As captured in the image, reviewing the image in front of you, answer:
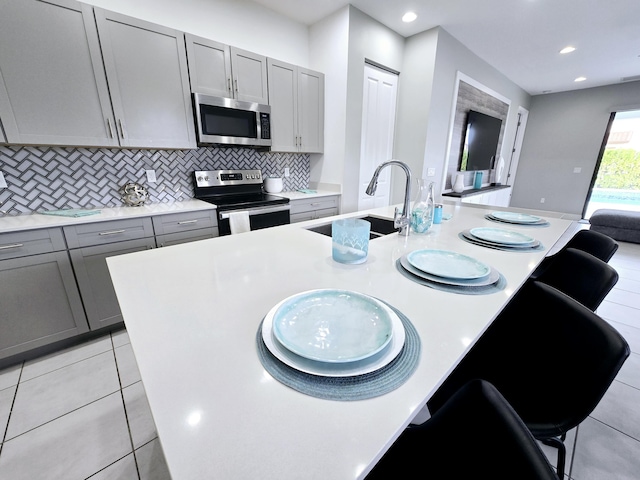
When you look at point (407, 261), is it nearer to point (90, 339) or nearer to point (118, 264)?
point (118, 264)

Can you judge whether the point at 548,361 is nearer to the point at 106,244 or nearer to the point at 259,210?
the point at 259,210

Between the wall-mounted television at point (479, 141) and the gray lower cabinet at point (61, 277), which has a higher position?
the wall-mounted television at point (479, 141)

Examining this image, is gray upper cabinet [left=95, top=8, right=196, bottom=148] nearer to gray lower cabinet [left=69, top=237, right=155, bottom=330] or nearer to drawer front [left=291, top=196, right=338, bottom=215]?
gray lower cabinet [left=69, top=237, right=155, bottom=330]

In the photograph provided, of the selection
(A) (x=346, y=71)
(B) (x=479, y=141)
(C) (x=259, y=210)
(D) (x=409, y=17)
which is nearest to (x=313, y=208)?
(C) (x=259, y=210)

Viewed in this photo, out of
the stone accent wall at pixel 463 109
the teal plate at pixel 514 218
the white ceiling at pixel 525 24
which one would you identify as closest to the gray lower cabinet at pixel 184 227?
the teal plate at pixel 514 218

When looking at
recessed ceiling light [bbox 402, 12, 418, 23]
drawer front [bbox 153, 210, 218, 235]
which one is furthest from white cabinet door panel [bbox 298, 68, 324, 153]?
drawer front [bbox 153, 210, 218, 235]

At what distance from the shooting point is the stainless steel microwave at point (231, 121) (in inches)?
94.1

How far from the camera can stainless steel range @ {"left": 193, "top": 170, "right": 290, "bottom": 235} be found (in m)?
2.46

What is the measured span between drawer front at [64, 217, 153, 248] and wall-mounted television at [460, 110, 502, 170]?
4.54 meters

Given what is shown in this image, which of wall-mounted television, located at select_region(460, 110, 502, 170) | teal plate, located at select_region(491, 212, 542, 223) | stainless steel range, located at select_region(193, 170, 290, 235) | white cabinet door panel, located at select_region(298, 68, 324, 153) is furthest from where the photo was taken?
wall-mounted television, located at select_region(460, 110, 502, 170)

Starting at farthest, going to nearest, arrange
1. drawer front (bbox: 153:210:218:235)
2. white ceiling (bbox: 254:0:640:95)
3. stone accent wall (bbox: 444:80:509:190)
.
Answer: stone accent wall (bbox: 444:80:509:190) < white ceiling (bbox: 254:0:640:95) < drawer front (bbox: 153:210:218:235)

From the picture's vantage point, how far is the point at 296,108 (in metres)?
3.05

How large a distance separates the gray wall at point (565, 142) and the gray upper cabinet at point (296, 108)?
5.61 metres

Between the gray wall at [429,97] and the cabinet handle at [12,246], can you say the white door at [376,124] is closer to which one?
the gray wall at [429,97]
